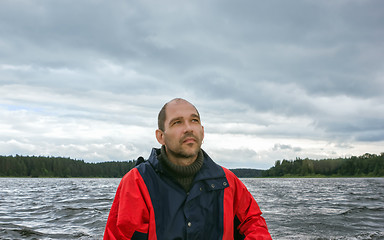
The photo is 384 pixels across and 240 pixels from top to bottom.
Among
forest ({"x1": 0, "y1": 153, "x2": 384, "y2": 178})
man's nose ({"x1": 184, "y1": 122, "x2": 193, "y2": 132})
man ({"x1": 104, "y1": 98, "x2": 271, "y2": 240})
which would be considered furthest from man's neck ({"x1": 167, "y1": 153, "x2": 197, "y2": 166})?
forest ({"x1": 0, "y1": 153, "x2": 384, "y2": 178})

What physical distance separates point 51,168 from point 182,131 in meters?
177

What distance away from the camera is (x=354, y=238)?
998cm

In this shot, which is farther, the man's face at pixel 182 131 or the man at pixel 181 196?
the man's face at pixel 182 131

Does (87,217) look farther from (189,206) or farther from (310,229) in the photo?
(189,206)

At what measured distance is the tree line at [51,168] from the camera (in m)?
152

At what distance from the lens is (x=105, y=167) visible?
190 metres

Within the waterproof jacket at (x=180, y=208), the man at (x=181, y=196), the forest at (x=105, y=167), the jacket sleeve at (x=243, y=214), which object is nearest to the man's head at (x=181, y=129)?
the man at (x=181, y=196)

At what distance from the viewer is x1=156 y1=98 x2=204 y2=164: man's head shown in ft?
12.8

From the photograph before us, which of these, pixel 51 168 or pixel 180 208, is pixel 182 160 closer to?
pixel 180 208

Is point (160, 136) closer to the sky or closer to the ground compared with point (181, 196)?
closer to the sky

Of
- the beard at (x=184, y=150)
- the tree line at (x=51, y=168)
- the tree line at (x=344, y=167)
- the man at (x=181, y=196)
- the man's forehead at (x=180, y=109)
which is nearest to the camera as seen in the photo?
the man at (x=181, y=196)

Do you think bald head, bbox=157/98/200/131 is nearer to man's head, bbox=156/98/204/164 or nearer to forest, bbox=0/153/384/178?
man's head, bbox=156/98/204/164

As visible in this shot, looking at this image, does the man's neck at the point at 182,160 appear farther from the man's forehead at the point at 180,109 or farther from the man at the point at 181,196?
the man's forehead at the point at 180,109

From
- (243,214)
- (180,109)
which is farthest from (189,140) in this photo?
(243,214)
